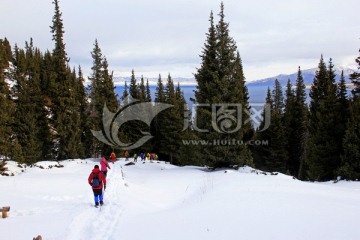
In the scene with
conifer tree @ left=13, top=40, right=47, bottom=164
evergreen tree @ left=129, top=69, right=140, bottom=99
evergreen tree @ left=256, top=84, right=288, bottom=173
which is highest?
evergreen tree @ left=129, top=69, right=140, bottom=99

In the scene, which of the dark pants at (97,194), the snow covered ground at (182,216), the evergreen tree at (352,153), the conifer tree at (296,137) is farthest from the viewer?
the conifer tree at (296,137)

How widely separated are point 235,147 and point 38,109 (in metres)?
29.2

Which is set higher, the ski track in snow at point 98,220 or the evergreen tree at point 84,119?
the evergreen tree at point 84,119

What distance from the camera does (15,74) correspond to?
1523 inches

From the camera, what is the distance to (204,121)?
2400 centimetres

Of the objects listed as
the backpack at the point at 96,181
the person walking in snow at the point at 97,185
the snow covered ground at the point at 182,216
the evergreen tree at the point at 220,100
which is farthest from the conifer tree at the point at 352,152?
the backpack at the point at 96,181

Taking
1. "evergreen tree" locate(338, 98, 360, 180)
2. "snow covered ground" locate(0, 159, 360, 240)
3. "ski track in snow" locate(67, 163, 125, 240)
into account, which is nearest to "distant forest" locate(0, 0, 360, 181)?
"evergreen tree" locate(338, 98, 360, 180)

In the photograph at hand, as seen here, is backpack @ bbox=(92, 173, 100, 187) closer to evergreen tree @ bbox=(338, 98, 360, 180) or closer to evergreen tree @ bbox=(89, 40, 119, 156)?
evergreen tree @ bbox=(338, 98, 360, 180)

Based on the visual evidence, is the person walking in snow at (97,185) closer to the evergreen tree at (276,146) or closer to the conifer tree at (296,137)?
the evergreen tree at (276,146)

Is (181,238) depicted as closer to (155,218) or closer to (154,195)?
(155,218)

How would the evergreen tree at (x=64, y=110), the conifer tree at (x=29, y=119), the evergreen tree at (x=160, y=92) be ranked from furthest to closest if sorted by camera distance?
the evergreen tree at (x=160, y=92)
the evergreen tree at (x=64, y=110)
the conifer tree at (x=29, y=119)

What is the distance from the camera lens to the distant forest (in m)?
23.6

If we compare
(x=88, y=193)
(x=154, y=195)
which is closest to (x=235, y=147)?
(x=154, y=195)

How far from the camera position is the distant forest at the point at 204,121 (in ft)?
77.4
